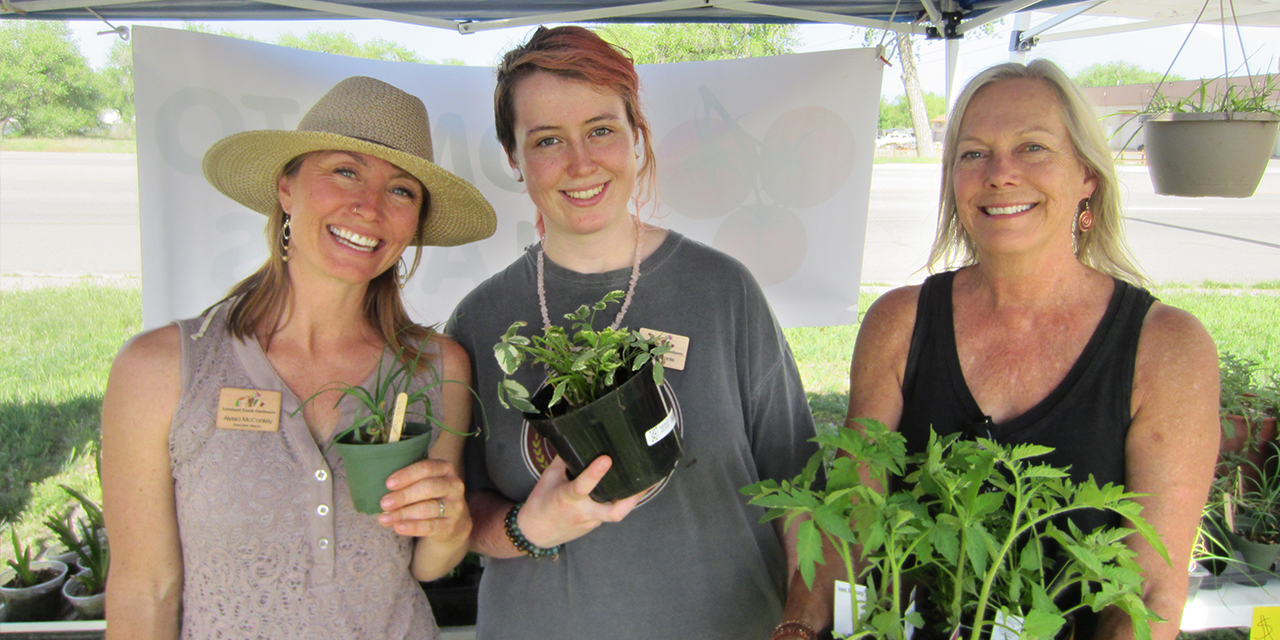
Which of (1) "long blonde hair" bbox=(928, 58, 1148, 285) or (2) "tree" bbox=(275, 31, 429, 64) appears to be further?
(2) "tree" bbox=(275, 31, 429, 64)

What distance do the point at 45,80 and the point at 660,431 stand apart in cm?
1192

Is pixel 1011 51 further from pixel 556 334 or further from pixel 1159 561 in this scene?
pixel 556 334

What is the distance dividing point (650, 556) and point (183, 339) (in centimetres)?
99

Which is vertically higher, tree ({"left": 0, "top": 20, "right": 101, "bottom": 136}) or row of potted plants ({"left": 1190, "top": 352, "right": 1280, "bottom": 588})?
tree ({"left": 0, "top": 20, "right": 101, "bottom": 136})

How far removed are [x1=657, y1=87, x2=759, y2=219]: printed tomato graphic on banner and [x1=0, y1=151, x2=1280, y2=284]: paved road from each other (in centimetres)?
439

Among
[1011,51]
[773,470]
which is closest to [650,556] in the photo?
[773,470]

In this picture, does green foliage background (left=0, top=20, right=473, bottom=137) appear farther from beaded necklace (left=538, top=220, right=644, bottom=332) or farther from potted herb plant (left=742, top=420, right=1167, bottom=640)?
potted herb plant (left=742, top=420, right=1167, bottom=640)

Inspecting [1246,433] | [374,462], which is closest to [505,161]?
[374,462]

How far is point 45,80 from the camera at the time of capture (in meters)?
9.29

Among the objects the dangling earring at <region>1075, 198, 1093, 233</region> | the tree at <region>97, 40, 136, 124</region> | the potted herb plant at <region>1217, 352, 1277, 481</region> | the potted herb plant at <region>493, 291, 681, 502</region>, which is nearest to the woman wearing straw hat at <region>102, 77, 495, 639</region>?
the potted herb plant at <region>493, 291, 681, 502</region>

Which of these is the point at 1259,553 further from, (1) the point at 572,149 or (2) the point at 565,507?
(1) the point at 572,149

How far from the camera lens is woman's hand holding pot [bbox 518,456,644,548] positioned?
1091 millimetres

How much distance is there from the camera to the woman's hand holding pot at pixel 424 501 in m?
1.14

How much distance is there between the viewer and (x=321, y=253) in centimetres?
134
